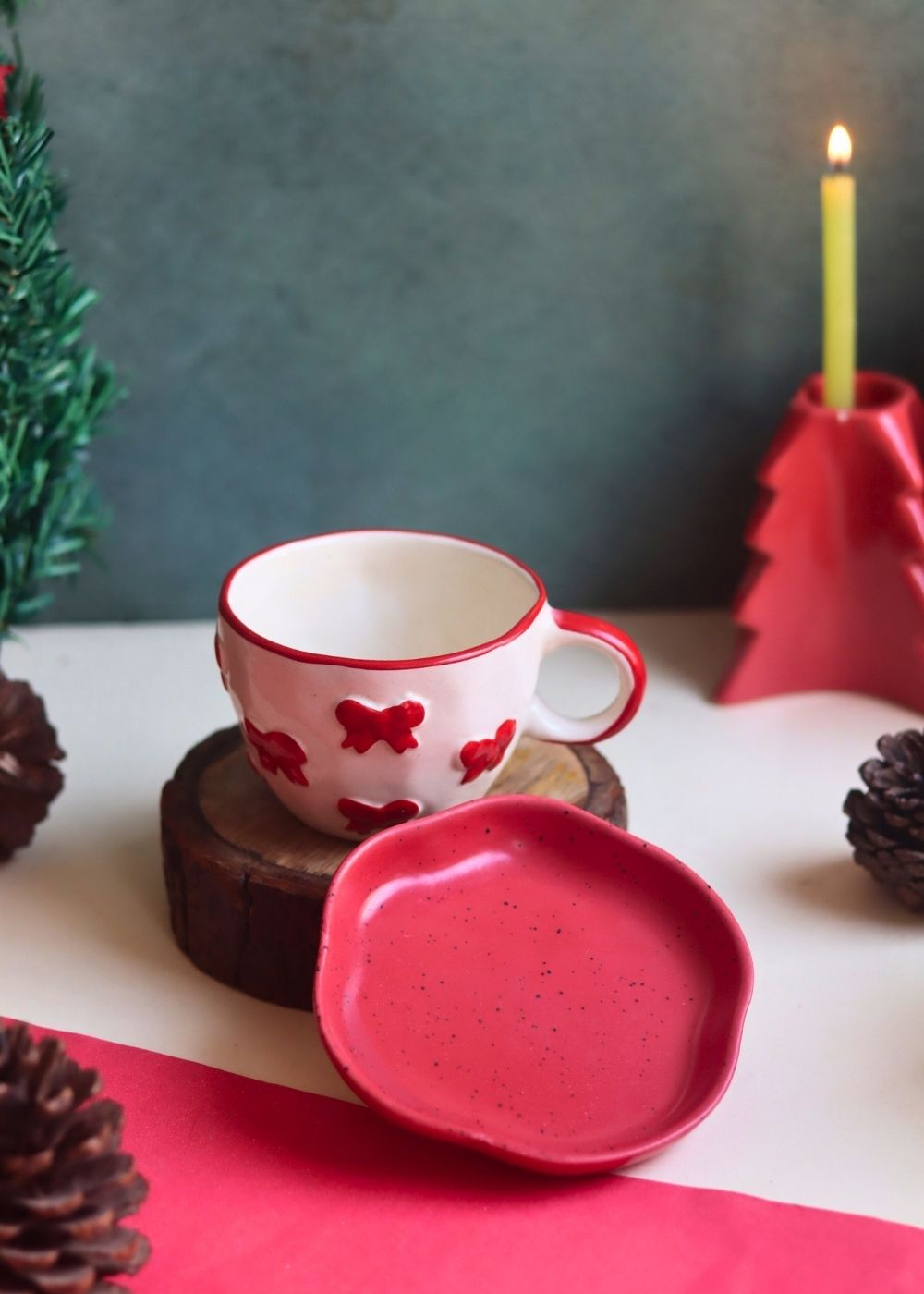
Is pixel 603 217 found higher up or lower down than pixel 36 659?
higher up

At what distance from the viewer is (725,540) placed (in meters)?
0.82

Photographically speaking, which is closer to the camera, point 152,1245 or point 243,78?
point 152,1245

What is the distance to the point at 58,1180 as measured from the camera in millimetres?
352

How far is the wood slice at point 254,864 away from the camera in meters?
0.50

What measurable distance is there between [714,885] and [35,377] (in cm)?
38

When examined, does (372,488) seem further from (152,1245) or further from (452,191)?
(152,1245)

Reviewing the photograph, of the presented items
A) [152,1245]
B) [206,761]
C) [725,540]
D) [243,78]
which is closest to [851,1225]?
[152,1245]

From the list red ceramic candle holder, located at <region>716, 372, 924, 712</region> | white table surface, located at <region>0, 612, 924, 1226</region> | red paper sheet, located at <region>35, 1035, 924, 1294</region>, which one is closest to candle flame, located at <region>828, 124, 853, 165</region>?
red ceramic candle holder, located at <region>716, 372, 924, 712</region>

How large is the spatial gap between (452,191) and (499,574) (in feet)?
0.92

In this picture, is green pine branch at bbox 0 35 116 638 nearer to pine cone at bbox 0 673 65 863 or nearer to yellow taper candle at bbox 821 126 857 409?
pine cone at bbox 0 673 65 863

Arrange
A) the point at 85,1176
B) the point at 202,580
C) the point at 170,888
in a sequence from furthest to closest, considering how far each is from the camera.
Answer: the point at 202,580 → the point at 170,888 → the point at 85,1176

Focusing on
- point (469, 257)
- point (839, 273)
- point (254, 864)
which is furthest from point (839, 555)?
point (254, 864)

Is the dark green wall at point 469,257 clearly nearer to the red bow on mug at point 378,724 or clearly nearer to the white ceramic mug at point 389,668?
the white ceramic mug at point 389,668

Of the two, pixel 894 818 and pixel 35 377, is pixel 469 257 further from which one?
pixel 894 818
